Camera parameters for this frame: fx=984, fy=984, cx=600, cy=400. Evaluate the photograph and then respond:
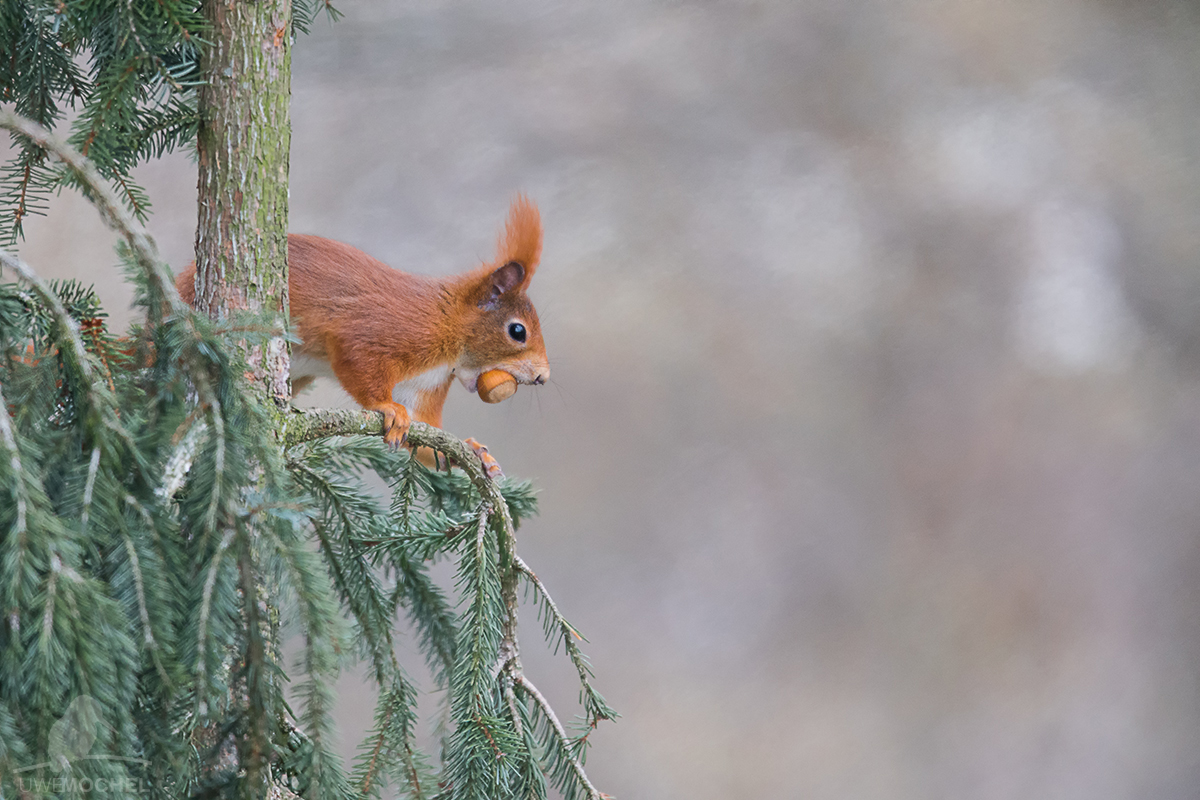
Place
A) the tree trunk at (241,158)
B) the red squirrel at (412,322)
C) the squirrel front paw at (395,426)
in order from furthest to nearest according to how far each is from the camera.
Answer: the red squirrel at (412,322), the squirrel front paw at (395,426), the tree trunk at (241,158)

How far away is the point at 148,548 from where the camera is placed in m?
0.50

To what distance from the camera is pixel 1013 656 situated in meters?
2.27

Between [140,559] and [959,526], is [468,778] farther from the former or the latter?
[959,526]

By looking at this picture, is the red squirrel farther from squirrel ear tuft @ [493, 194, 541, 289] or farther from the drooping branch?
the drooping branch

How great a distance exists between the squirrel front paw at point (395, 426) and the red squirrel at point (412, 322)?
0.12 feet

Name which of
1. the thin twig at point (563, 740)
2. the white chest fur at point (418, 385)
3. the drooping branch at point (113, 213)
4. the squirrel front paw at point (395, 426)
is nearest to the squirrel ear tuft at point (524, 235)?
the white chest fur at point (418, 385)

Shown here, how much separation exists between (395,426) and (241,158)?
0.31 meters

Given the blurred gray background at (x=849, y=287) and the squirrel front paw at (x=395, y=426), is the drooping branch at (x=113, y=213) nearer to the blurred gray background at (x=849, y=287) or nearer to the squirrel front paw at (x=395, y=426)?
the squirrel front paw at (x=395, y=426)

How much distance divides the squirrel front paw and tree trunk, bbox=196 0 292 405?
7.7 inches

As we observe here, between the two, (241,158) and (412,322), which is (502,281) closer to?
(412,322)

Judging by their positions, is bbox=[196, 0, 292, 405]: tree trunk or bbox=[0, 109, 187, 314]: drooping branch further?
bbox=[196, 0, 292, 405]: tree trunk

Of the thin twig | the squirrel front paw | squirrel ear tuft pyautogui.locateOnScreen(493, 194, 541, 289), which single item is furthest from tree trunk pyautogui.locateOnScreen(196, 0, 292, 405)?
squirrel ear tuft pyautogui.locateOnScreen(493, 194, 541, 289)

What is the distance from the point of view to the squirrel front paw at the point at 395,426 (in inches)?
38.3

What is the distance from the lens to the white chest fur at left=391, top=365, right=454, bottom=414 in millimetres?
1234
